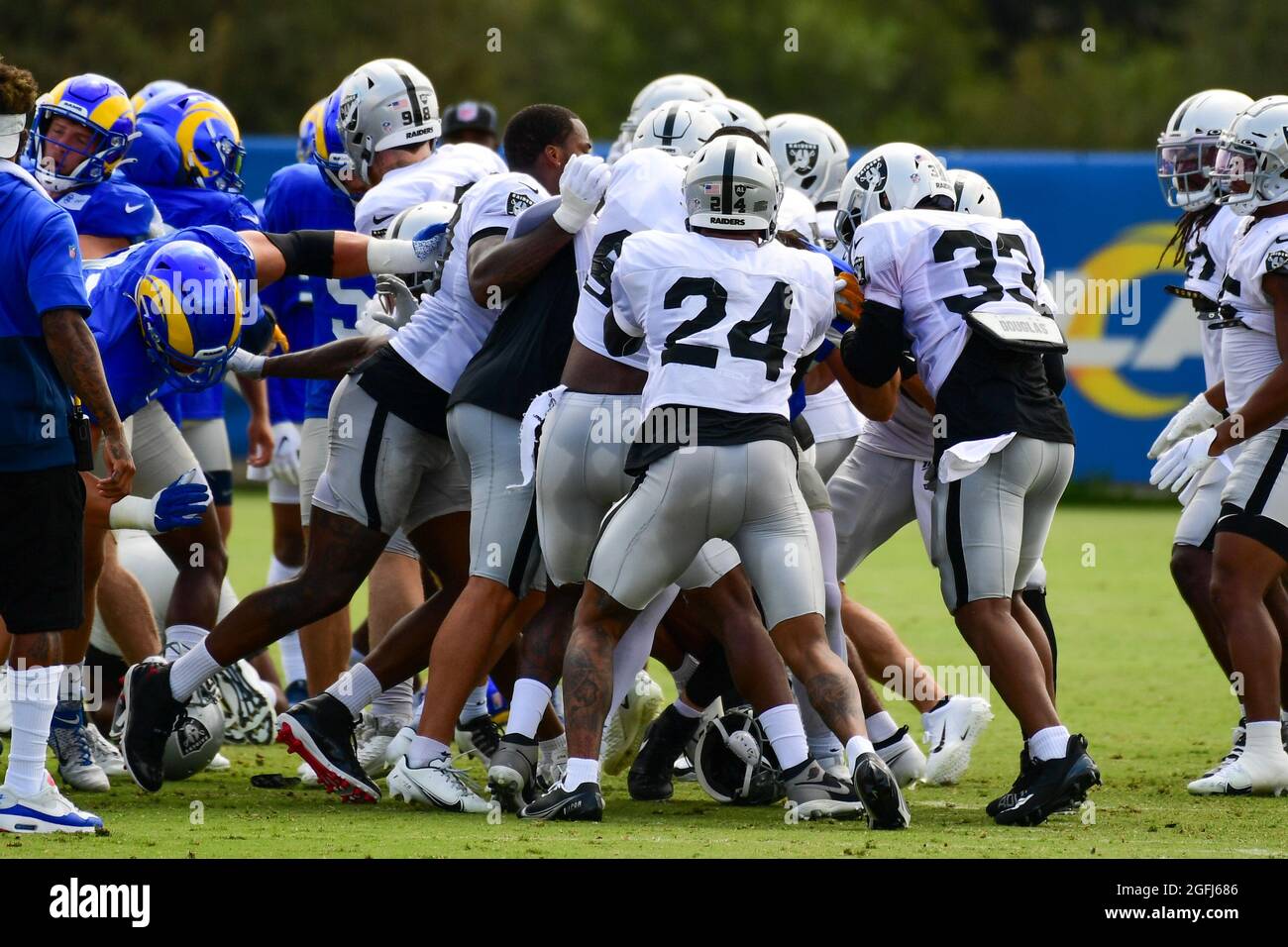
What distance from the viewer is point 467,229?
20.2 feet

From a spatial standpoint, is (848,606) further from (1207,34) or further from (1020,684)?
(1207,34)

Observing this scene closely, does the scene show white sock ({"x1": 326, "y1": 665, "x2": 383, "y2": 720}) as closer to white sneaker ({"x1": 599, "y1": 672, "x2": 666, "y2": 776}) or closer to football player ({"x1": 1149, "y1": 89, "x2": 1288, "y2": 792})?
white sneaker ({"x1": 599, "y1": 672, "x2": 666, "y2": 776})

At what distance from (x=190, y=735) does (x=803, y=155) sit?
10.5 feet

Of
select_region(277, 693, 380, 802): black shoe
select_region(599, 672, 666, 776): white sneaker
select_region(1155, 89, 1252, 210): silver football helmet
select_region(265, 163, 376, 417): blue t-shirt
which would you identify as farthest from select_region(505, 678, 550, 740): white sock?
select_region(1155, 89, 1252, 210): silver football helmet

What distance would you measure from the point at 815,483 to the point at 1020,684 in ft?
3.31

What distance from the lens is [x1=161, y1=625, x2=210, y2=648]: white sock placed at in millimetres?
7270

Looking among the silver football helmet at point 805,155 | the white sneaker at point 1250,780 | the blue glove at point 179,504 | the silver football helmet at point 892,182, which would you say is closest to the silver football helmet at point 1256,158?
the silver football helmet at point 892,182

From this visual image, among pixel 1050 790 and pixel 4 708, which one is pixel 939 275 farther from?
pixel 4 708

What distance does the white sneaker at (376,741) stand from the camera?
6883 mm

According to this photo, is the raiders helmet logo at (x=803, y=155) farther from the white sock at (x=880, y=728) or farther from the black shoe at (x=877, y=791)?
the black shoe at (x=877, y=791)

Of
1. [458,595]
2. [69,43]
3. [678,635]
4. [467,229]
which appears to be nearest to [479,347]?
[467,229]

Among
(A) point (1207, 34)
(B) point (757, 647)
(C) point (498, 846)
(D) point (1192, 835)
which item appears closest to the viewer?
(C) point (498, 846)

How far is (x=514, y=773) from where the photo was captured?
19.0 feet

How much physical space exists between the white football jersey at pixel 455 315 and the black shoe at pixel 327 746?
1071 mm
